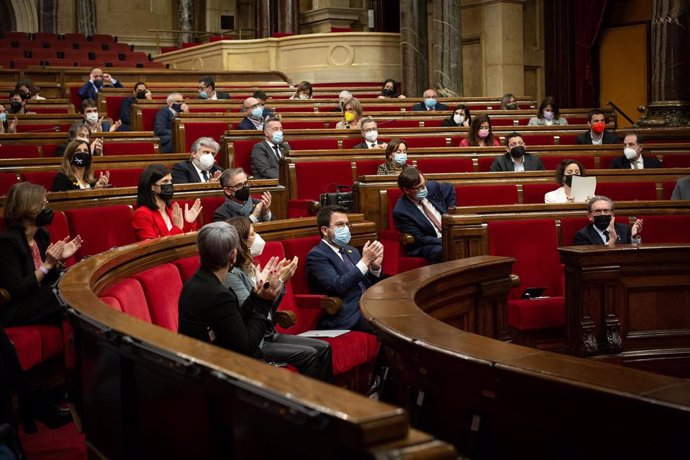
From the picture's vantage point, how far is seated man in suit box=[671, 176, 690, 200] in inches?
248

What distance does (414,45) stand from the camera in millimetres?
12727

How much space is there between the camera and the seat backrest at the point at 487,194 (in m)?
6.38

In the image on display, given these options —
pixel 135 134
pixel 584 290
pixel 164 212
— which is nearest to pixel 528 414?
→ pixel 584 290

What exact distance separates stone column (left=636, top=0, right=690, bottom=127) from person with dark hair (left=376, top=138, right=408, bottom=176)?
360cm

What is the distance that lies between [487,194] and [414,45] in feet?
22.0

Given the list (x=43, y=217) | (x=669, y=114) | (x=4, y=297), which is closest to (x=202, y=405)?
(x=4, y=297)

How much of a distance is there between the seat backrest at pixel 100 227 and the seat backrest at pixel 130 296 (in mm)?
1787

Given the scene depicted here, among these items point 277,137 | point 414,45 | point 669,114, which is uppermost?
point 414,45

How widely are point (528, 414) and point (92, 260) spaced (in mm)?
1812

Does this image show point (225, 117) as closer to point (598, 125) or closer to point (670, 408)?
point (598, 125)

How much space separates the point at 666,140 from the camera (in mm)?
9070

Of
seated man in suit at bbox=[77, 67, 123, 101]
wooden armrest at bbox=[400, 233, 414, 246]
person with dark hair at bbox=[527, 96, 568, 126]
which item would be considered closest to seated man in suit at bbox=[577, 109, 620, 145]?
person with dark hair at bbox=[527, 96, 568, 126]

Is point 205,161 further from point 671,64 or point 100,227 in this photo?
point 671,64

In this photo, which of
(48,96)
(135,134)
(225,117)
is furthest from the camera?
(48,96)
